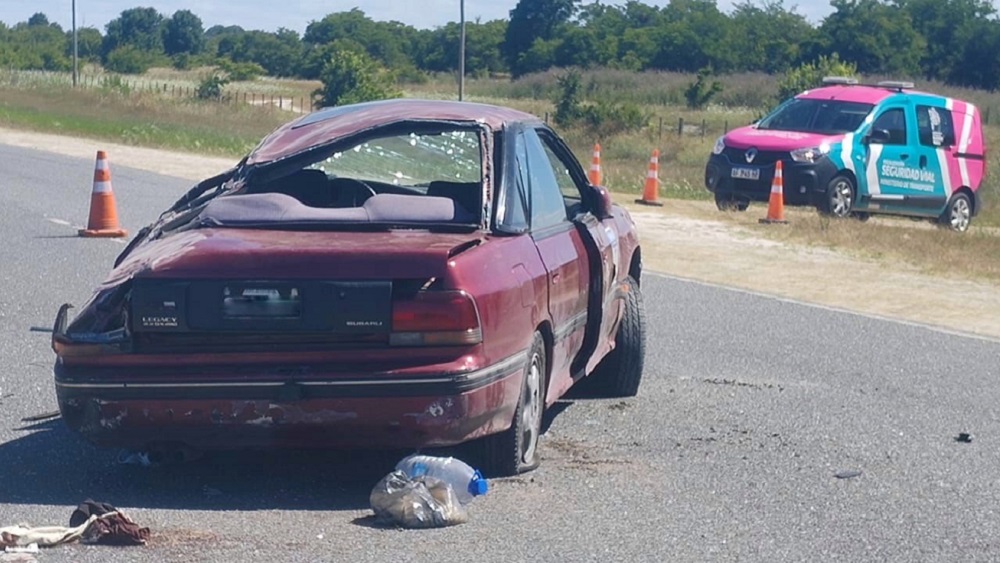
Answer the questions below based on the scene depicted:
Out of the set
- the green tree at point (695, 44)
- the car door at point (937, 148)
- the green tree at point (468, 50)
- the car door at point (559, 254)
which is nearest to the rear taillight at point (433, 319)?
the car door at point (559, 254)

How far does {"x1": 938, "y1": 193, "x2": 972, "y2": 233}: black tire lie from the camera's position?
68.7 ft

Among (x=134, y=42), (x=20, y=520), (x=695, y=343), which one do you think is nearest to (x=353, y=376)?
(x=20, y=520)

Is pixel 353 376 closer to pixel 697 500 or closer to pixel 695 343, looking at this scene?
pixel 697 500

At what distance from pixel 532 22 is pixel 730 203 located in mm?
79717

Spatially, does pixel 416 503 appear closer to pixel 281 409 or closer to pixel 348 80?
pixel 281 409

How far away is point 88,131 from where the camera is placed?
36594mm

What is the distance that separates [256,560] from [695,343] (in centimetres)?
549

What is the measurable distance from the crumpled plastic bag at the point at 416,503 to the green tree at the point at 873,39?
65747 millimetres

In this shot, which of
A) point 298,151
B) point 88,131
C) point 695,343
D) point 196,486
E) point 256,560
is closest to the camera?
point 256,560

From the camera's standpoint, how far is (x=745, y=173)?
64.5ft

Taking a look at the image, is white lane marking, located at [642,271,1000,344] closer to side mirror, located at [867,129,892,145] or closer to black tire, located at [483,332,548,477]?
black tire, located at [483,332,548,477]

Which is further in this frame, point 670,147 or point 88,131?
point 670,147

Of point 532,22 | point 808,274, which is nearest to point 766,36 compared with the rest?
point 532,22

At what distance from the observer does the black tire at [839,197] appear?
63.1ft
